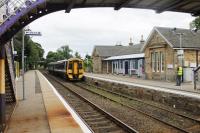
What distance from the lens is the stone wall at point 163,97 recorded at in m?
14.8

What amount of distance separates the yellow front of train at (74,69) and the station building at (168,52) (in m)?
7.78

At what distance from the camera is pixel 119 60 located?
52250 mm

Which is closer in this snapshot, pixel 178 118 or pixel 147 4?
pixel 147 4

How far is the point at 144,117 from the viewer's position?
1325 cm

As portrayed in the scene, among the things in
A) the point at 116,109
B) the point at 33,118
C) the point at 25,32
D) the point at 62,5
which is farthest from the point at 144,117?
the point at 25,32

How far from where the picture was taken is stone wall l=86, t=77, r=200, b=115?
48.5 feet

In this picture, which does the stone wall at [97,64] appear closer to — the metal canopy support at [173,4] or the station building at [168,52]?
the station building at [168,52]

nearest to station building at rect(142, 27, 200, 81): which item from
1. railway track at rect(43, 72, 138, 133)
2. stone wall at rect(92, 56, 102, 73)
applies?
railway track at rect(43, 72, 138, 133)

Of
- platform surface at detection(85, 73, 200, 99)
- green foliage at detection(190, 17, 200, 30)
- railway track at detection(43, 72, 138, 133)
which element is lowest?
railway track at detection(43, 72, 138, 133)

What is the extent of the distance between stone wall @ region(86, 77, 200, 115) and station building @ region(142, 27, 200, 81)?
8.05m

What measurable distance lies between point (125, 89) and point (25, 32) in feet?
32.1

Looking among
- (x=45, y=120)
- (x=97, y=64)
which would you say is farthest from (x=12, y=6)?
(x=97, y=64)

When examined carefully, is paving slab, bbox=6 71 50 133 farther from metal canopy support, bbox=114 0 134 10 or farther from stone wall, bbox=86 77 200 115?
stone wall, bbox=86 77 200 115

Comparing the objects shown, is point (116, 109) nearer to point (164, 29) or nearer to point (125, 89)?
point (125, 89)
